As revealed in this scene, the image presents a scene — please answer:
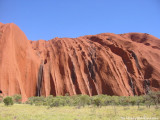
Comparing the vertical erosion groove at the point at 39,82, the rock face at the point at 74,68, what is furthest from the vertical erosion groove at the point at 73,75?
the vertical erosion groove at the point at 39,82

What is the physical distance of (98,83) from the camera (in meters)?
36.9

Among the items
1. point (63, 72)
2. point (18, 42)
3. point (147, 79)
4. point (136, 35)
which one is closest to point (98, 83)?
point (63, 72)

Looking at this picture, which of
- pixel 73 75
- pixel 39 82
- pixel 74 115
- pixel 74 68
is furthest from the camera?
pixel 74 68

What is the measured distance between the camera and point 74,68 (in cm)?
3931

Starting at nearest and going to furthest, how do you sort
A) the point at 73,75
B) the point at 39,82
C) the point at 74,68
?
the point at 39,82 < the point at 73,75 < the point at 74,68

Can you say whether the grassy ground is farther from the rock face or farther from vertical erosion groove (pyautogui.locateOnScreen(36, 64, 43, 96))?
vertical erosion groove (pyautogui.locateOnScreen(36, 64, 43, 96))

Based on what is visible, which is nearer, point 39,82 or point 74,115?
point 74,115

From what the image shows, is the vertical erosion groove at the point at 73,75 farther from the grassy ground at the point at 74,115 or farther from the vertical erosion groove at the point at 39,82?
the grassy ground at the point at 74,115

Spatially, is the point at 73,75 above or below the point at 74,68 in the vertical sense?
below

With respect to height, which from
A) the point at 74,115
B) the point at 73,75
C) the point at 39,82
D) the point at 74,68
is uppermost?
the point at 74,68

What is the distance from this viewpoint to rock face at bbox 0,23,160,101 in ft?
112

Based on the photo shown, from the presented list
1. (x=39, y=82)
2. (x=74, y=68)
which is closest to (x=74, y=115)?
(x=39, y=82)

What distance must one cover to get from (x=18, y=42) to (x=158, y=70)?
35183 millimetres

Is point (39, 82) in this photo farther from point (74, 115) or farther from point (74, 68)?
point (74, 115)
